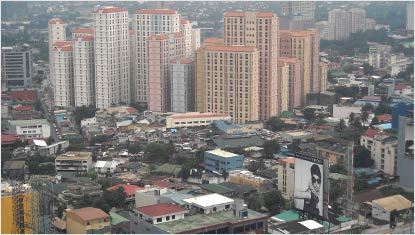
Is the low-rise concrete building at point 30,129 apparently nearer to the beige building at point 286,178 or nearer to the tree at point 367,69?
the beige building at point 286,178

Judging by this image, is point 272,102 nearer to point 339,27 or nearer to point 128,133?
point 128,133

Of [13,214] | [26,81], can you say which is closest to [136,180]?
[13,214]

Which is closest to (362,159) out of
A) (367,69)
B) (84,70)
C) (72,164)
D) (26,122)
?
(72,164)

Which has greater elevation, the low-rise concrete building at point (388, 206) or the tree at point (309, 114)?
the tree at point (309, 114)

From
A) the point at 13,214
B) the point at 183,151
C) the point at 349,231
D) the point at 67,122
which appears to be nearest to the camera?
the point at 13,214

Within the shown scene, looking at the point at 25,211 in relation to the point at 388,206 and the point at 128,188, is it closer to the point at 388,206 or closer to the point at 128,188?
the point at 128,188

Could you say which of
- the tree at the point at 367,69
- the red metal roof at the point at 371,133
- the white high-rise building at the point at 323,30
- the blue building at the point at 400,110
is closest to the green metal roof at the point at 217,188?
the red metal roof at the point at 371,133
